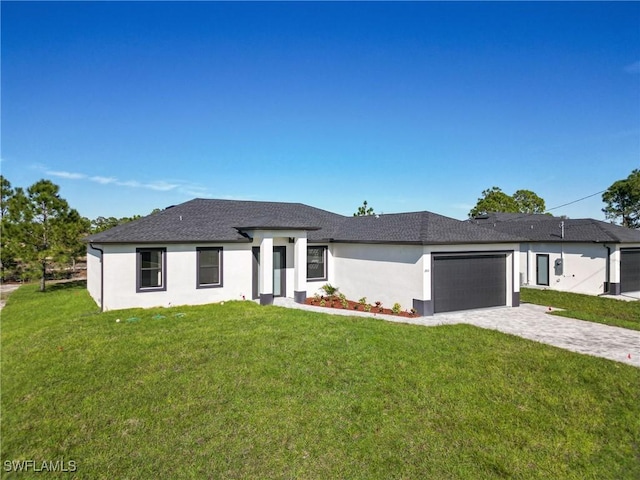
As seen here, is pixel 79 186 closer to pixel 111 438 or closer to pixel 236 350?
pixel 236 350

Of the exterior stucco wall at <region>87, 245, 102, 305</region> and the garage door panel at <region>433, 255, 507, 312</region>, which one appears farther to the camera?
the exterior stucco wall at <region>87, 245, 102, 305</region>

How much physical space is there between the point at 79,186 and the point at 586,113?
27.2m

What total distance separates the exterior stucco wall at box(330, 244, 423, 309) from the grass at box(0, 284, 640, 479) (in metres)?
3.63

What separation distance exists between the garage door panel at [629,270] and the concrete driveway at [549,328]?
8.17m

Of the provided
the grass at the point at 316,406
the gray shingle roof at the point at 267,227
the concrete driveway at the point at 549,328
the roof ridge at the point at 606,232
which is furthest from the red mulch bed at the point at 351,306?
the roof ridge at the point at 606,232

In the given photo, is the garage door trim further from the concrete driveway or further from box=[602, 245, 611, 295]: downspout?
box=[602, 245, 611, 295]: downspout

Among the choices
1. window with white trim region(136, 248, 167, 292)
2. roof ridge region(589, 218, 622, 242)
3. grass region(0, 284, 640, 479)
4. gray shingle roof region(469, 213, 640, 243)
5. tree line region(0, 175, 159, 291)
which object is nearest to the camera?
grass region(0, 284, 640, 479)

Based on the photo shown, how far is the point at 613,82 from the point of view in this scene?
1525 cm

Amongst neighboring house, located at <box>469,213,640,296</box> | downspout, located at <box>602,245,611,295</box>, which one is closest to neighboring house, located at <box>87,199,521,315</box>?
neighboring house, located at <box>469,213,640,296</box>

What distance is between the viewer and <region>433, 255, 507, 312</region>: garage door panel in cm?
1278

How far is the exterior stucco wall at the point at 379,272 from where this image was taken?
41.8 ft

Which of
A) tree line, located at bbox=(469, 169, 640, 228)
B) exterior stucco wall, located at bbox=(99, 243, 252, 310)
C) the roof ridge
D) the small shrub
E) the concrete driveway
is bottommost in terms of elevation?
the concrete driveway

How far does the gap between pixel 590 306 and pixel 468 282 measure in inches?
255

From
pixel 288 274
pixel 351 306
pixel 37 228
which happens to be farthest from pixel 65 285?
pixel 351 306
